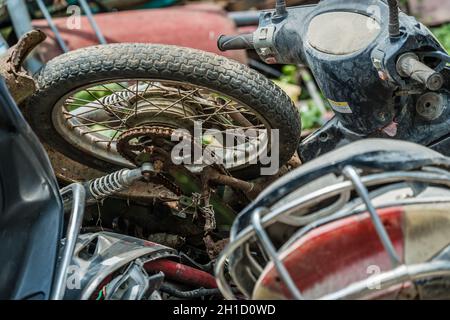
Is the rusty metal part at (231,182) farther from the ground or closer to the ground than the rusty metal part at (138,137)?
closer to the ground

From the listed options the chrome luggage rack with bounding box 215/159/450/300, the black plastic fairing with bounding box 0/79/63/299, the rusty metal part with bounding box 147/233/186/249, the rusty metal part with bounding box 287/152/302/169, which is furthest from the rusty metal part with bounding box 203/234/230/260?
the chrome luggage rack with bounding box 215/159/450/300

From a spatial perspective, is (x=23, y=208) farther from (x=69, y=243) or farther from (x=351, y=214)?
(x=351, y=214)

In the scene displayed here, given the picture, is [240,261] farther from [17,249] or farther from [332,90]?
[332,90]

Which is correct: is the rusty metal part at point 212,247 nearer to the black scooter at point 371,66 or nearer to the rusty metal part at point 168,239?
the rusty metal part at point 168,239

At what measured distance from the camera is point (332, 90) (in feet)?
7.30

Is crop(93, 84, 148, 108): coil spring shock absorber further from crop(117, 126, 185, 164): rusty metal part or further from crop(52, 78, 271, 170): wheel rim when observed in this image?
crop(117, 126, 185, 164): rusty metal part

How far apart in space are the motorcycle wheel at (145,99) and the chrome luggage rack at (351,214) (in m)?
0.75

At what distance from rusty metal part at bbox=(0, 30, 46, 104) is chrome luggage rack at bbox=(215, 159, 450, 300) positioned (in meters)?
0.96

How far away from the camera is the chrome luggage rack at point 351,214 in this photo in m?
1.50

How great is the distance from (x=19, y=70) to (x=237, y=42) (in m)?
0.67

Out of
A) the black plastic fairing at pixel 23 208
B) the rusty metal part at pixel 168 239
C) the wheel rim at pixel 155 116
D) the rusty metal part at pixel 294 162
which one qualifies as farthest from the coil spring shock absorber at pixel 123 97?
the black plastic fairing at pixel 23 208

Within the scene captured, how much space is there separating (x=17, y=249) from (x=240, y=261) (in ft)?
1.80

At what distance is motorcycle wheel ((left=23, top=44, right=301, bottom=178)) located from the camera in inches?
91.2
